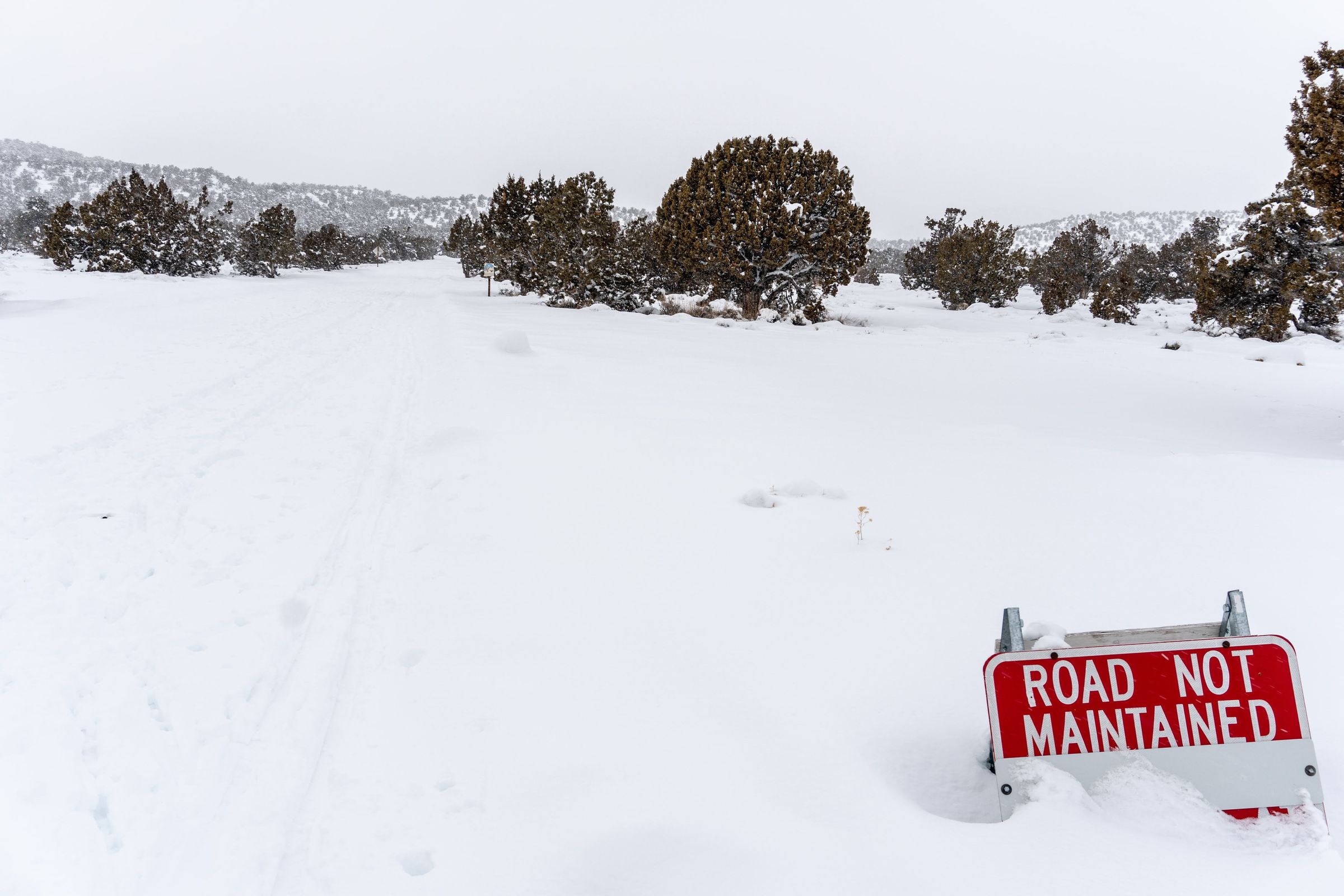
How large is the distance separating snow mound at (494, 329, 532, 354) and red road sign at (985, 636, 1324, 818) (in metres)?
10.9

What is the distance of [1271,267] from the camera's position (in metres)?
14.0

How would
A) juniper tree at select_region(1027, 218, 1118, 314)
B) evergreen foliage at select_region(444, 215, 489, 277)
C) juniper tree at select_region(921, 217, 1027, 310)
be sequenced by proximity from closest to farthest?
1. juniper tree at select_region(921, 217, 1027, 310)
2. juniper tree at select_region(1027, 218, 1118, 314)
3. evergreen foliage at select_region(444, 215, 489, 277)

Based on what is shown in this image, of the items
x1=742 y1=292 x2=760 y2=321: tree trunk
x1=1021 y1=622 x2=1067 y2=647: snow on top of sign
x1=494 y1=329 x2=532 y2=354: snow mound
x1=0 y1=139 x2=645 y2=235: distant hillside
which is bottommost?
x1=1021 y1=622 x2=1067 y2=647: snow on top of sign

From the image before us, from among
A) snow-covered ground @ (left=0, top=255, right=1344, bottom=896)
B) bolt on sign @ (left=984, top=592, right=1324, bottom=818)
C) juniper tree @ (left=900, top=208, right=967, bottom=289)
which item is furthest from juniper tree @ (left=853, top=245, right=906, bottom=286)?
bolt on sign @ (left=984, top=592, right=1324, bottom=818)

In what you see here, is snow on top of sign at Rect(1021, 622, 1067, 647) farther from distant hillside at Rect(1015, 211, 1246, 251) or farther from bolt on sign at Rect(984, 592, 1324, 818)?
distant hillside at Rect(1015, 211, 1246, 251)

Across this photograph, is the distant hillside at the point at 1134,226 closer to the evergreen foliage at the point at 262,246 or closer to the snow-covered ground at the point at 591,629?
the evergreen foliage at the point at 262,246

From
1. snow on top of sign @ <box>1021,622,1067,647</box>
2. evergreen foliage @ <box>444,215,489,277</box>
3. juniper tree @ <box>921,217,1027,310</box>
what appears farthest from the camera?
evergreen foliage @ <box>444,215,489,277</box>

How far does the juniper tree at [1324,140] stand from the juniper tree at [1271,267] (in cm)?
531

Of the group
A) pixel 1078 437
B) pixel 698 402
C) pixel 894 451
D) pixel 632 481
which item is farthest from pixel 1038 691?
pixel 698 402

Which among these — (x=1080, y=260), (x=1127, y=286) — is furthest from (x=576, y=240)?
(x=1080, y=260)

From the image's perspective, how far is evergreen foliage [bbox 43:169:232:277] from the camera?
108ft

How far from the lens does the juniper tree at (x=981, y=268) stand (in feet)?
102

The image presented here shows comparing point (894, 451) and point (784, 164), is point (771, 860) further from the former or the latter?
point (784, 164)

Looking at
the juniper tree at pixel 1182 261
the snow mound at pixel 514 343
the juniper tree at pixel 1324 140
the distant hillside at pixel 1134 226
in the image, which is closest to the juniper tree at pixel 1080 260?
the juniper tree at pixel 1182 261
